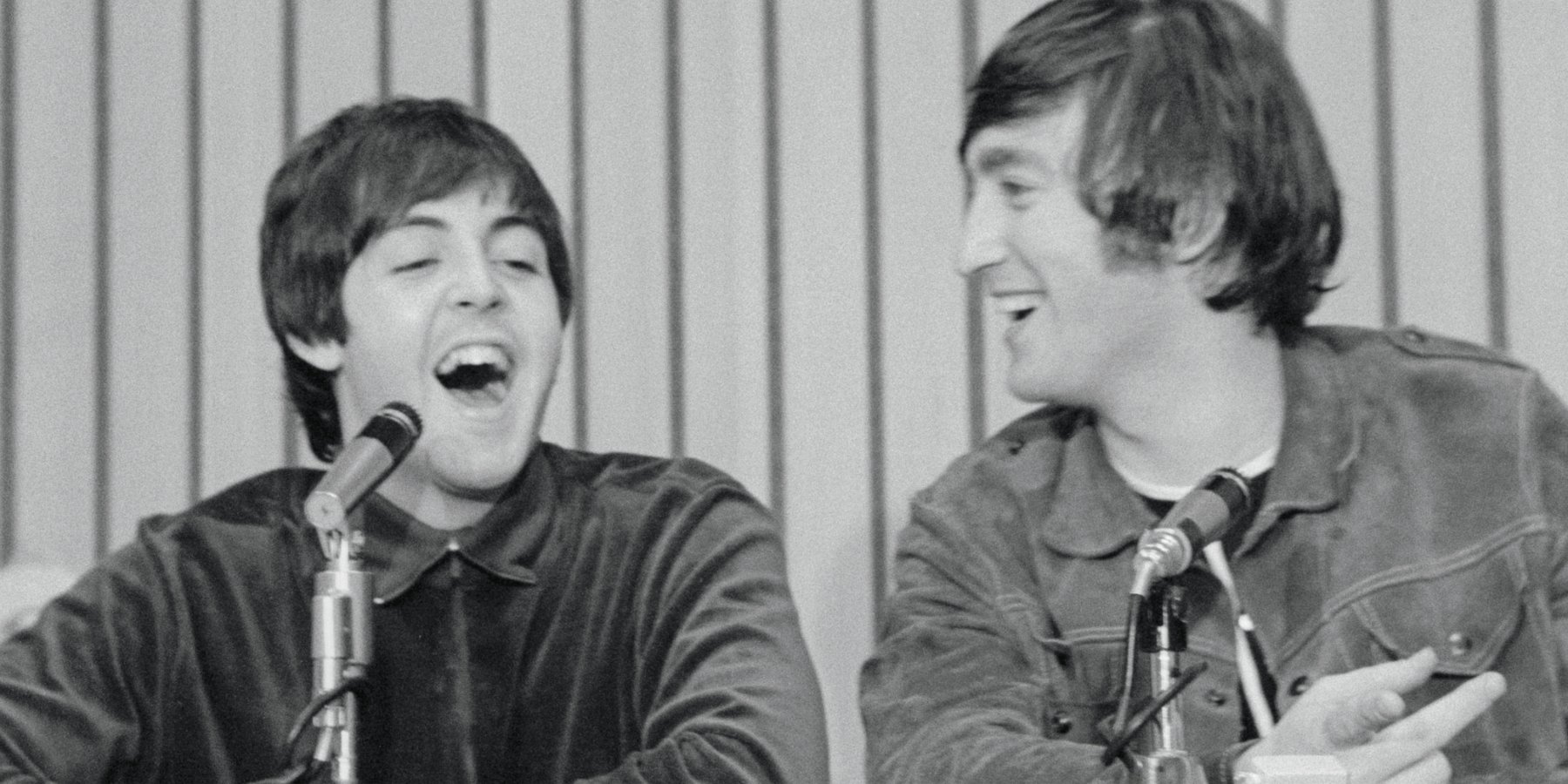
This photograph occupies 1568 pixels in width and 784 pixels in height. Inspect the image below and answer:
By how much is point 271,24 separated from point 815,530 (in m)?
1.08

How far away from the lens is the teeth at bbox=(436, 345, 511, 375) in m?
2.69

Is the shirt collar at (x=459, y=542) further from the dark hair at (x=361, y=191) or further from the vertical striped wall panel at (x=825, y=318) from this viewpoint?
the vertical striped wall panel at (x=825, y=318)

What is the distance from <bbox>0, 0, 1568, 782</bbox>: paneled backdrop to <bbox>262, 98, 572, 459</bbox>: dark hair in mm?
560

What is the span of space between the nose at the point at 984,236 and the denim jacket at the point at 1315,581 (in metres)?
0.24

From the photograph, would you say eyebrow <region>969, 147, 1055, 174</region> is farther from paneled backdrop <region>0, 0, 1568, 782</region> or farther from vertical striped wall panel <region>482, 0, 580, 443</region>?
vertical striped wall panel <region>482, 0, 580, 443</region>

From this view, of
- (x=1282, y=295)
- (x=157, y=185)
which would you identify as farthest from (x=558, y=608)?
(x=157, y=185)

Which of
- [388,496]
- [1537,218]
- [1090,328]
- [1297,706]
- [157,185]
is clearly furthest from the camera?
[157,185]

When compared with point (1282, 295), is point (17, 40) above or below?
above

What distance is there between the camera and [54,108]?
11.6ft

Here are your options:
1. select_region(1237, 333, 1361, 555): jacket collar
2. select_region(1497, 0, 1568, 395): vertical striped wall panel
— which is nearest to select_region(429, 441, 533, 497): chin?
select_region(1237, 333, 1361, 555): jacket collar

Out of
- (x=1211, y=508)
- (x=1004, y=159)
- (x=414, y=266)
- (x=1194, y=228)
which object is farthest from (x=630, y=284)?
(x=1211, y=508)

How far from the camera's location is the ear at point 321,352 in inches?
110

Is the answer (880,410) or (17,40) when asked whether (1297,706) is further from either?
(17,40)

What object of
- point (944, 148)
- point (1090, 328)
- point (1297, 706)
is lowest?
point (1297, 706)
